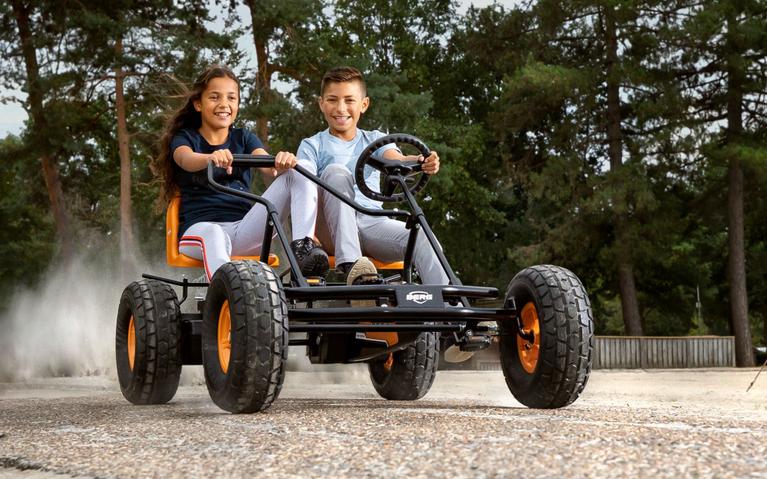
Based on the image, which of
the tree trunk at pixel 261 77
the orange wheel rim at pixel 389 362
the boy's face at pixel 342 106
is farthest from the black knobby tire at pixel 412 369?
the tree trunk at pixel 261 77

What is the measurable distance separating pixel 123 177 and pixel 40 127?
7.93 ft

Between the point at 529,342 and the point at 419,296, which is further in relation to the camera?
the point at 529,342

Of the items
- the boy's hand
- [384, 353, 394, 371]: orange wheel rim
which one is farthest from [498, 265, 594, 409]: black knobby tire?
[384, 353, 394, 371]: orange wheel rim

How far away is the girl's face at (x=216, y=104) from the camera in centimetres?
657

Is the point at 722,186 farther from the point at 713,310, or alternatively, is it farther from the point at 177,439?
the point at 177,439

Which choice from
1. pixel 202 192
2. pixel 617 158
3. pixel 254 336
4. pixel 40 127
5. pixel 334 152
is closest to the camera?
pixel 254 336

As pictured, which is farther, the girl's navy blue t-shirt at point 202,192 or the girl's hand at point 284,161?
the girl's navy blue t-shirt at point 202,192

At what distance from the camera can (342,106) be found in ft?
20.7

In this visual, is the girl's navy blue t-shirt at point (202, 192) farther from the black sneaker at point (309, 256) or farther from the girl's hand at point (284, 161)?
the black sneaker at point (309, 256)

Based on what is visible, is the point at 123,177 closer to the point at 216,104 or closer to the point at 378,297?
the point at 216,104

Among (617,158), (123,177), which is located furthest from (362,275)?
(617,158)

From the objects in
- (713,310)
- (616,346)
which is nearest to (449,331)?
(616,346)

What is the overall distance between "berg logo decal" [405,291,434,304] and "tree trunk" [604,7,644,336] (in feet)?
73.0

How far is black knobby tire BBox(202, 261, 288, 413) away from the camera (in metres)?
4.66
